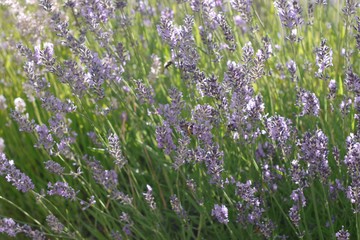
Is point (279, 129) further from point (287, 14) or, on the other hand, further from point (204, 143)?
point (287, 14)

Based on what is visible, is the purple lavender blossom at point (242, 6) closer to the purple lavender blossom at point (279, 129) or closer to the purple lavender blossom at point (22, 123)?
the purple lavender blossom at point (279, 129)

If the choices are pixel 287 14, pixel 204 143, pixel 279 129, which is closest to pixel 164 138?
pixel 204 143

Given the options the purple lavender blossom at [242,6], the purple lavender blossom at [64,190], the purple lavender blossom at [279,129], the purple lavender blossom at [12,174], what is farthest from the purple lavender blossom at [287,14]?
the purple lavender blossom at [12,174]

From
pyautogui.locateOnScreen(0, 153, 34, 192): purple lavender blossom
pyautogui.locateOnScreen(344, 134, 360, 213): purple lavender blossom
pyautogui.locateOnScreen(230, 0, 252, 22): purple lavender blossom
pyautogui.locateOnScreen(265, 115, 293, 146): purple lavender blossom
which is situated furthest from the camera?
pyautogui.locateOnScreen(230, 0, 252, 22): purple lavender blossom

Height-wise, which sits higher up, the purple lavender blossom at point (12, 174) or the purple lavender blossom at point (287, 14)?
the purple lavender blossom at point (287, 14)

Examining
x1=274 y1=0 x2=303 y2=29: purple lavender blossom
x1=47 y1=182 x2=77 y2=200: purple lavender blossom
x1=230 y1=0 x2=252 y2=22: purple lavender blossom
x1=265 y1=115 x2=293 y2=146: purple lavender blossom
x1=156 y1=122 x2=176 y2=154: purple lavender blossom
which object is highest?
x1=230 y1=0 x2=252 y2=22: purple lavender blossom

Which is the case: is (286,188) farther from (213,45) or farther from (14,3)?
(14,3)

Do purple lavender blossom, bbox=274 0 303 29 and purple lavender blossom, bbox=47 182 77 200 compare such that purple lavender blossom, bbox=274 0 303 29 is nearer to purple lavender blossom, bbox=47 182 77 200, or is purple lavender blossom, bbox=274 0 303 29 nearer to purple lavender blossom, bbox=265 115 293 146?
purple lavender blossom, bbox=265 115 293 146

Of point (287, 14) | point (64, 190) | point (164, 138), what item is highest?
point (287, 14)

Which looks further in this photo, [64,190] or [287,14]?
[287,14]

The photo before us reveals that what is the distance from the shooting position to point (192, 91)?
256cm

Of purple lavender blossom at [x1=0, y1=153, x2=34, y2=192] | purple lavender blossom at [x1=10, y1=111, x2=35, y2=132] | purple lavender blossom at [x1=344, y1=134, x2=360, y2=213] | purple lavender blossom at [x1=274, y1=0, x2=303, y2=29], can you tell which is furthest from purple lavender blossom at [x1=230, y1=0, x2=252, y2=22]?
purple lavender blossom at [x1=0, y1=153, x2=34, y2=192]

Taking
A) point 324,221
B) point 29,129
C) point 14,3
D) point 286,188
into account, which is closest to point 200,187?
point 286,188

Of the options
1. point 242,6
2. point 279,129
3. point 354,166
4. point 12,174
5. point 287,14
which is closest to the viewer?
point 354,166
